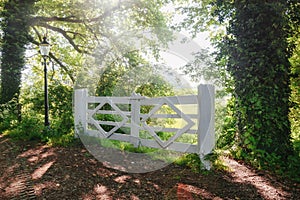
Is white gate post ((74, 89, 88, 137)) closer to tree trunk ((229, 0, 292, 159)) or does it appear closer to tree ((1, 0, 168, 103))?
tree trunk ((229, 0, 292, 159))

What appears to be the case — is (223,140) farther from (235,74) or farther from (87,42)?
(87,42)

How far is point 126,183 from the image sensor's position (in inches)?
133

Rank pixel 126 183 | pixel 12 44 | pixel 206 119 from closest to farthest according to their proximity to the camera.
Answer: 1. pixel 126 183
2. pixel 206 119
3. pixel 12 44

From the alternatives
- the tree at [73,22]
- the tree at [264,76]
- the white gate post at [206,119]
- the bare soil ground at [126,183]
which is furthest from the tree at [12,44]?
the tree at [264,76]

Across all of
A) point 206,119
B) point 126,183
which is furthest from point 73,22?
point 126,183

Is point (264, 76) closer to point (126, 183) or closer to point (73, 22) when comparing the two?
point (126, 183)

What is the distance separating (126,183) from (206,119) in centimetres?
157

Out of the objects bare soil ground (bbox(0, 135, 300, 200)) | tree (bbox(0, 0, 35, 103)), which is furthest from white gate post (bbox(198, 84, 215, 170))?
tree (bbox(0, 0, 35, 103))

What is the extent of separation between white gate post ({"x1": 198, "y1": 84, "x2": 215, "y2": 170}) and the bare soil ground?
1.25 feet

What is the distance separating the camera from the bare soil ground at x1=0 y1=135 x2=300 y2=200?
9.75 feet

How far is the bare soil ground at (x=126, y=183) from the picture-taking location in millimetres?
2971

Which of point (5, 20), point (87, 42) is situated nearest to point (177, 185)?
point (5, 20)

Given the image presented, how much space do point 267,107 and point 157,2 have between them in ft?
22.8

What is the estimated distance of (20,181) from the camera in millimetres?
3457
